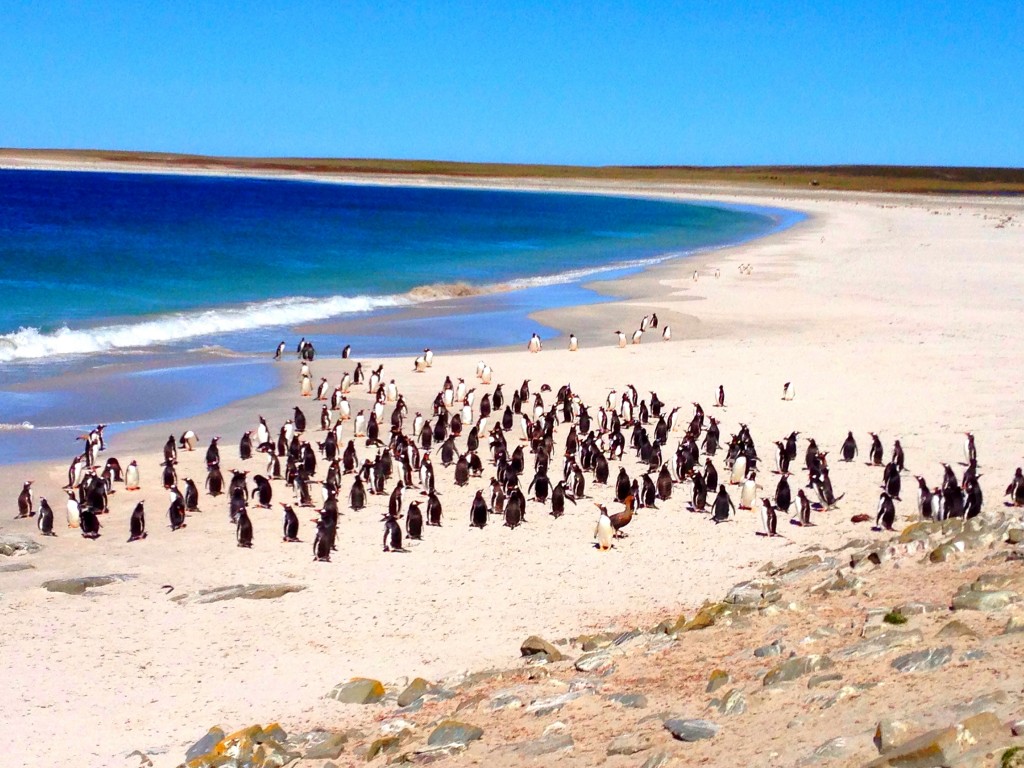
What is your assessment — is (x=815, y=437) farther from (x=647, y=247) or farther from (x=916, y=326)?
(x=647, y=247)

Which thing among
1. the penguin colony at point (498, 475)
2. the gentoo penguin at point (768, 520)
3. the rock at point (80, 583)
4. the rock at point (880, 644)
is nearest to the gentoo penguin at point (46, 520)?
the penguin colony at point (498, 475)

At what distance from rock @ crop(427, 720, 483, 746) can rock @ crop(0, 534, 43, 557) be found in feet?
21.1

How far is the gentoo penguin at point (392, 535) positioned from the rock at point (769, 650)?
15.9 ft

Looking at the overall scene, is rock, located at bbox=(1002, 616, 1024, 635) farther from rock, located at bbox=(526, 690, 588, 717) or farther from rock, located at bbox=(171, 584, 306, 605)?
rock, located at bbox=(171, 584, 306, 605)

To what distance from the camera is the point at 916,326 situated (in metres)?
27.2

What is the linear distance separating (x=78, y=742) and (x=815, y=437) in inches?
450

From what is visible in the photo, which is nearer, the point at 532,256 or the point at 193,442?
the point at 193,442

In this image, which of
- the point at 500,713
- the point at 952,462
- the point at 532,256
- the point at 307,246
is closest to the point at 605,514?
the point at 500,713

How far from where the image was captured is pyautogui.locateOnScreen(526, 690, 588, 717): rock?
8008 mm

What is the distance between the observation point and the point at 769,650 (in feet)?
27.6

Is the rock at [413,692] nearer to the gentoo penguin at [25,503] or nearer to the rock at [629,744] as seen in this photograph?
the rock at [629,744]

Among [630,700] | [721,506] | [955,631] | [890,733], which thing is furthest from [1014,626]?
[721,506]

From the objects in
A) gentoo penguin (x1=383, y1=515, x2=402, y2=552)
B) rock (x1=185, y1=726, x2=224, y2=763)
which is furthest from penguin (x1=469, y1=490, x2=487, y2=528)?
rock (x1=185, y1=726, x2=224, y2=763)

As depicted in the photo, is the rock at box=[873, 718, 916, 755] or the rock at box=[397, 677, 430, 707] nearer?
the rock at box=[873, 718, 916, 755]
